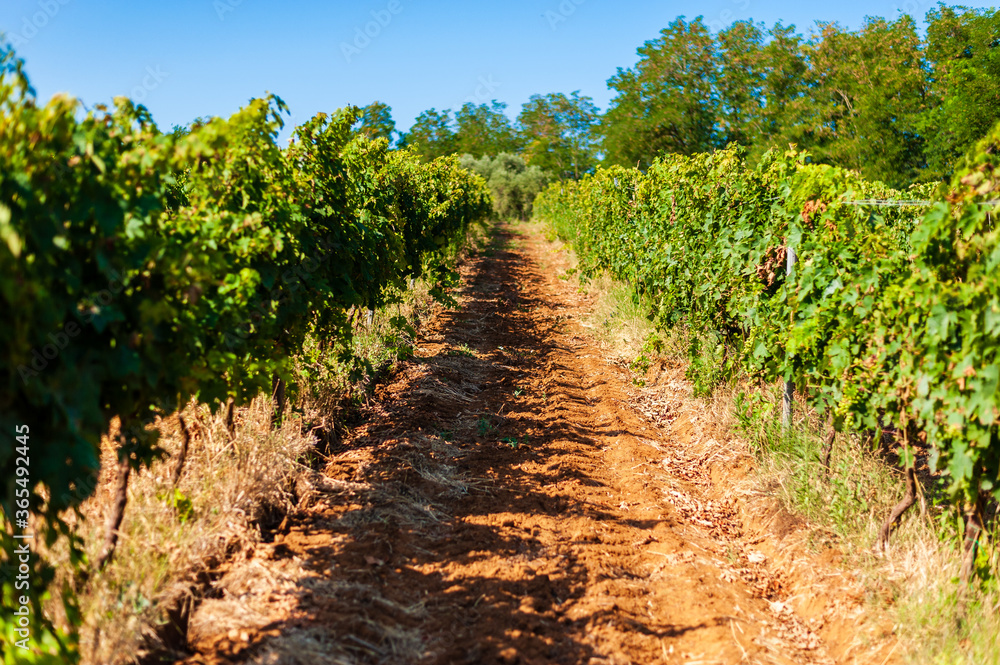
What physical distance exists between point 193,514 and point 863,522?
3.66 metres

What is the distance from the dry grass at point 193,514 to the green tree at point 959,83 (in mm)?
29431

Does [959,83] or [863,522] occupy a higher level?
[959,83]

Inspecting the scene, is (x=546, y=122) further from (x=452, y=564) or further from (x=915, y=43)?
(x=452, y=564)

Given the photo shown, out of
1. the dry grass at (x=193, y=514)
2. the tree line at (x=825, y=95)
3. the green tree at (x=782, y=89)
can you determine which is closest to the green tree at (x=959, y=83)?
the tree line at (x=825, y=95)

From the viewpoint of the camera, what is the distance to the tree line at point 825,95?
28688 mm

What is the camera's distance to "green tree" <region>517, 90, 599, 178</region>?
192 ft

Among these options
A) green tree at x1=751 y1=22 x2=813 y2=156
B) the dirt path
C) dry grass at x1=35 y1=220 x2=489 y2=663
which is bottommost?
the dirt path

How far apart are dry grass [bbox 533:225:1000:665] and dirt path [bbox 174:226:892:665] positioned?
0.48 ft

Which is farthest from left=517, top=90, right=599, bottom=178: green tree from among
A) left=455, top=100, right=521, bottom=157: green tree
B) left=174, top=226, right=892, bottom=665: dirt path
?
left=174, top=226, right=892, bottom=665: dirt path

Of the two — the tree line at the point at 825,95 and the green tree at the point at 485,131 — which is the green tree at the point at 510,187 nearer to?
the tree line at the point at 825,95

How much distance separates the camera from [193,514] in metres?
3.37

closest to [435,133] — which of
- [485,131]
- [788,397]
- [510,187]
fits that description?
[485,131]

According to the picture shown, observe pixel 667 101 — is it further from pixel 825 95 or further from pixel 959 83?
pixel 959 83

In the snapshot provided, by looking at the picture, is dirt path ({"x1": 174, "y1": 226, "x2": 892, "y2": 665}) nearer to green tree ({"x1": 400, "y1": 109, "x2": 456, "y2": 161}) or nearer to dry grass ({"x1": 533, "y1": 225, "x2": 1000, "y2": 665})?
A: dry grass ({"x1": 533, "y1": 225, "x2": 1000, "y2": 665})
